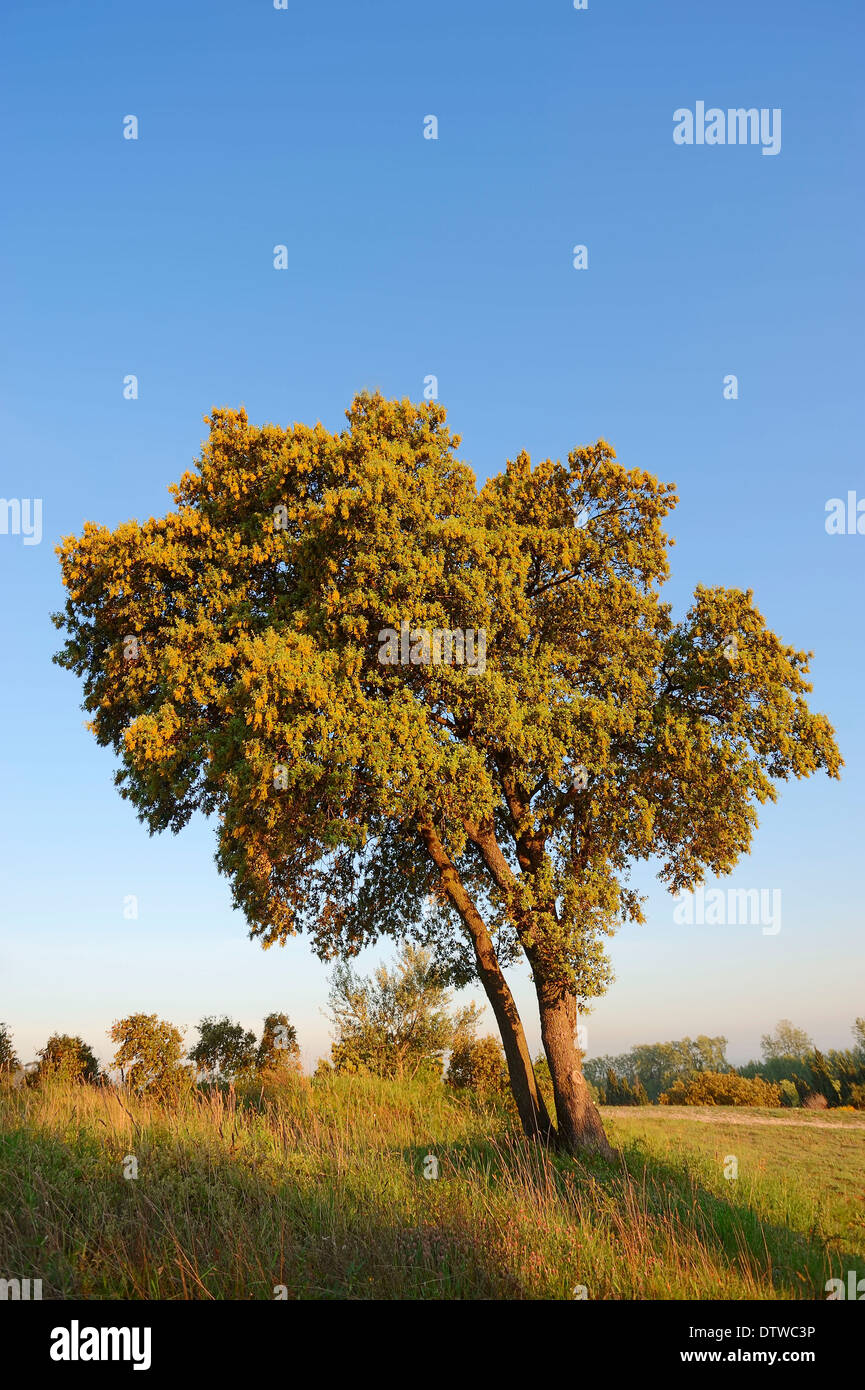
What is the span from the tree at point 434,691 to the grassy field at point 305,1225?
5150 millimetres

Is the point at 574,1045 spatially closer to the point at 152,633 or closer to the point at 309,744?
the point at 309,744

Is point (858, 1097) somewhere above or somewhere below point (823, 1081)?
above

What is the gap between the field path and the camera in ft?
99.8

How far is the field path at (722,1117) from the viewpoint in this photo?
99.8ft

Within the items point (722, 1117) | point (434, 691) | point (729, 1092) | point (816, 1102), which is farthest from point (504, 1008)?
point (729, 1092)

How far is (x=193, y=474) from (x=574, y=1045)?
14547 millimetres

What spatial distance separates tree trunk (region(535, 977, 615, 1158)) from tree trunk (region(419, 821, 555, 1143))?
54 centimetres

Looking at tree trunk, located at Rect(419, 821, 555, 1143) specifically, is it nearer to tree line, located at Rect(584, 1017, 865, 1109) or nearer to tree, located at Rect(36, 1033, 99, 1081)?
tree, located at Rect(36, 1033, 99, 1081)

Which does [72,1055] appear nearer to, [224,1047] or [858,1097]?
[224,1047]

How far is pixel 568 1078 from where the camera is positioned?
1703 cm

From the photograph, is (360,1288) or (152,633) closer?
(360,1288)

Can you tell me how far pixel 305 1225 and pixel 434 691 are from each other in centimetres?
942

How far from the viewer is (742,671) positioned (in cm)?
1672
